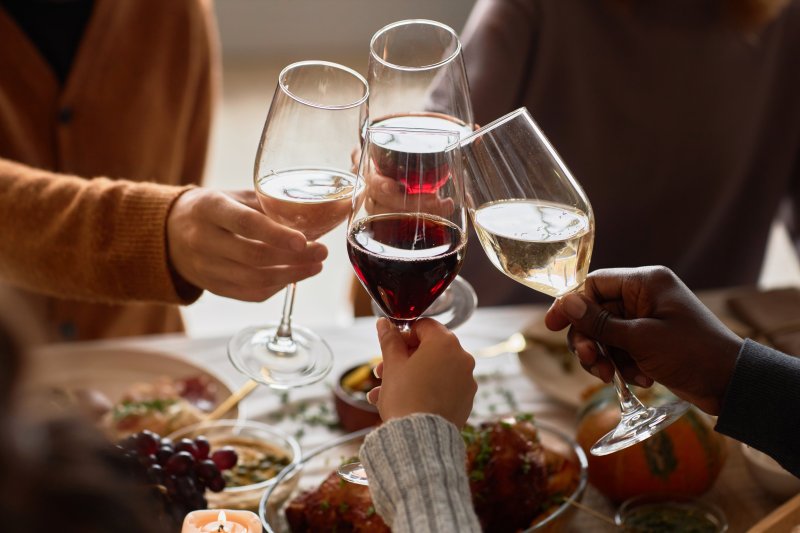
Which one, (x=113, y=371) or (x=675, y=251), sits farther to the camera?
(x=675, y=251)

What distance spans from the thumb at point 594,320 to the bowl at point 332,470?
19cm

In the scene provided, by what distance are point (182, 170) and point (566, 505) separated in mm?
1462

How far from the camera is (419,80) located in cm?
107

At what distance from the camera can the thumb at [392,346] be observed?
86cm

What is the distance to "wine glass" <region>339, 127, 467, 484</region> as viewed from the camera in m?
0.84

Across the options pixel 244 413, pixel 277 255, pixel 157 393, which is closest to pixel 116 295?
pixel 157 393

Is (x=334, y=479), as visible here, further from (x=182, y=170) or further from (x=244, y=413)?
(x=182, y=170)

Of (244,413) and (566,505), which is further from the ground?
(566,505)

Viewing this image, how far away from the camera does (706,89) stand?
7.05 feet

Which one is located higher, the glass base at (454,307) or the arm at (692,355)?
the arm at (692,355)

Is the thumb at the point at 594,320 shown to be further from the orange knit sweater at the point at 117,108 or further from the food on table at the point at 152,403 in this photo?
the orange knit sweater at the point at 117,108

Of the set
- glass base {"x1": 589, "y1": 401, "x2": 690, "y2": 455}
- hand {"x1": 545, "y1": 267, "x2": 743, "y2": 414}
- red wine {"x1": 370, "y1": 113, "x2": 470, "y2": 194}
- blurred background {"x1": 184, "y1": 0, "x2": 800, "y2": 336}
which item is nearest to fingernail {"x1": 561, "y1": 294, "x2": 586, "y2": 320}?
hand {"x1": 545, "y1": 267, "x2": 743, "y2": 414}

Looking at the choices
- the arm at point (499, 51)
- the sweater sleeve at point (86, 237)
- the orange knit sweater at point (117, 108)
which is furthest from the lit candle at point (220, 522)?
the arm at point (499, 51)

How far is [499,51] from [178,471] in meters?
1.32
